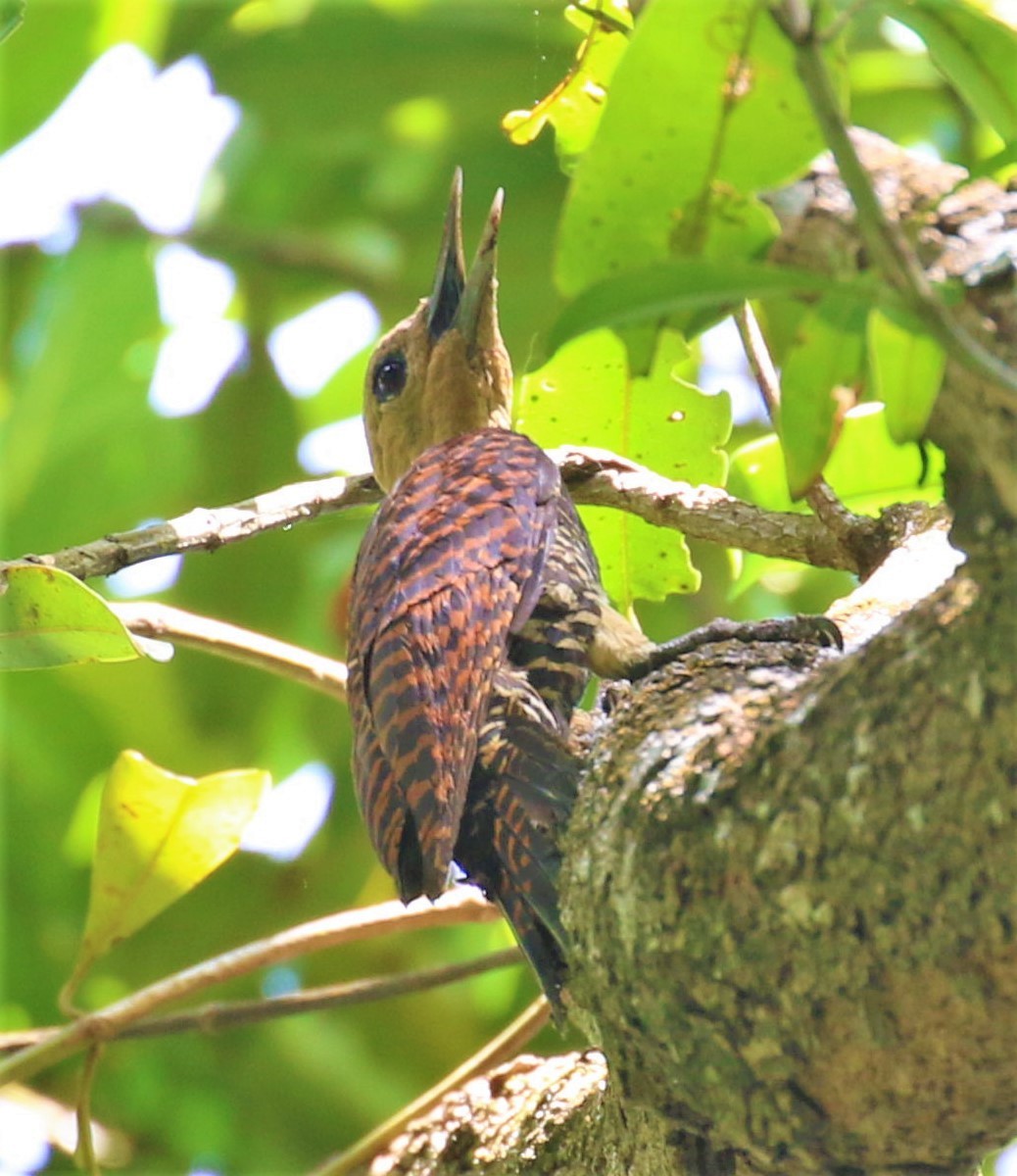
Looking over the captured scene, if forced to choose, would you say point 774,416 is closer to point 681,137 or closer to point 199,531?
point 199,531

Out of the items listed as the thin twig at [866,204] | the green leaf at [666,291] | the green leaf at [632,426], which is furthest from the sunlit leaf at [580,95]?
the thin twig at [866,204]

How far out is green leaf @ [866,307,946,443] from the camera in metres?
1.44

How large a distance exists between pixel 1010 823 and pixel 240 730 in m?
2.78

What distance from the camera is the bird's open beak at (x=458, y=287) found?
11.4 feet

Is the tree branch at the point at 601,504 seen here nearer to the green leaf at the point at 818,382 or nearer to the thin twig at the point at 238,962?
the thin twig at the point at 238,962

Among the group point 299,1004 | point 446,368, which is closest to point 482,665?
point 299,1004

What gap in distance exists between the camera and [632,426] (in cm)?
296

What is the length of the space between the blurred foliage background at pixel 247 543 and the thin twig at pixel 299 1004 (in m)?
0.75

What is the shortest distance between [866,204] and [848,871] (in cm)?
72

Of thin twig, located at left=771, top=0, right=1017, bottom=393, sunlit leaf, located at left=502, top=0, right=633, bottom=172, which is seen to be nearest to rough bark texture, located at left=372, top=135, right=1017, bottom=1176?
thin twig, located at left=771, top=0, right=1017, bottom=393

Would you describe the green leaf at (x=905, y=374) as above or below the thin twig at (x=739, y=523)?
above

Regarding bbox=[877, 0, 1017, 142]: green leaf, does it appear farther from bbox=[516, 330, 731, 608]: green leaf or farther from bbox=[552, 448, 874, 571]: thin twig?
bbox=[516, 330, 731, 608]: green leaf

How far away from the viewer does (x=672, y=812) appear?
1.84m

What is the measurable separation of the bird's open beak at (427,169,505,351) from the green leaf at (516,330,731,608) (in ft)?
1.90
